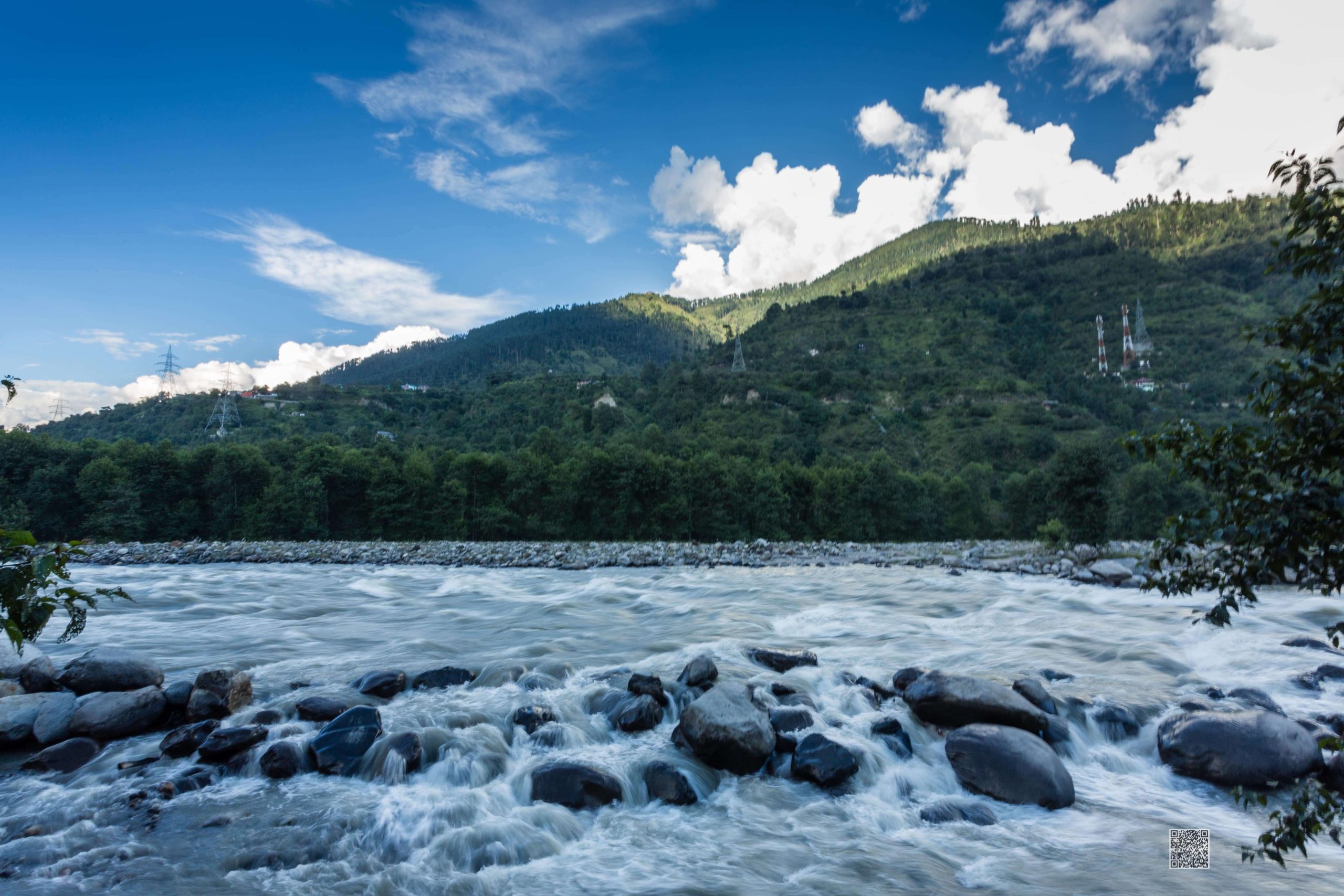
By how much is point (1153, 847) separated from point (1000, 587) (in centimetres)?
2161

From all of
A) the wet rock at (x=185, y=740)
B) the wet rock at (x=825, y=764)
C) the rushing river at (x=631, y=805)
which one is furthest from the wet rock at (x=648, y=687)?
the wet rock at (x=185, y=740)

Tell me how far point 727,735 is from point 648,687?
286cm

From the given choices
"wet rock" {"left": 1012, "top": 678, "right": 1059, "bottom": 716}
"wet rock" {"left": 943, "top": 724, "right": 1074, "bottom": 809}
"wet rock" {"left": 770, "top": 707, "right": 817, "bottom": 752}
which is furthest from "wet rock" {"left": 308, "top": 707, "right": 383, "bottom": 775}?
"wet rock" {"left": 1012, "top": 678, "right": 1059, "bottom": 716}

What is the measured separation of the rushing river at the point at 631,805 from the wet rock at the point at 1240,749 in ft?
1.13

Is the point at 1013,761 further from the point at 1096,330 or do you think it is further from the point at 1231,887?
the point at 1096,330

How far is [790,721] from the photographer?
Result: 11.3 meters

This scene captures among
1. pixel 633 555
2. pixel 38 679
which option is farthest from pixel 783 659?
pixel 633 555

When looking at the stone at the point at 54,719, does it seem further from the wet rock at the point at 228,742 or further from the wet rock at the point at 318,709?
the wet rock at the point at 318,709

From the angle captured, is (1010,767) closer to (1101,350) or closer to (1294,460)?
(1294,460)

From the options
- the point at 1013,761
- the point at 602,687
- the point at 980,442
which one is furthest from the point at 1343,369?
the point at 980,442

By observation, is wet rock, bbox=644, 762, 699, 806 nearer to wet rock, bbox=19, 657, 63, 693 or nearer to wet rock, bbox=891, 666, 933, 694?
wet rock, bbox=891, 666, 933, 694

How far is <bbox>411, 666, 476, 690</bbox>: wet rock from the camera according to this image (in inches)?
534

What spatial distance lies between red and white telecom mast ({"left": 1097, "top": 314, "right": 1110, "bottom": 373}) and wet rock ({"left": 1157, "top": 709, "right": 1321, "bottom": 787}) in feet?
468

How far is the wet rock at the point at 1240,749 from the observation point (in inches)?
362
